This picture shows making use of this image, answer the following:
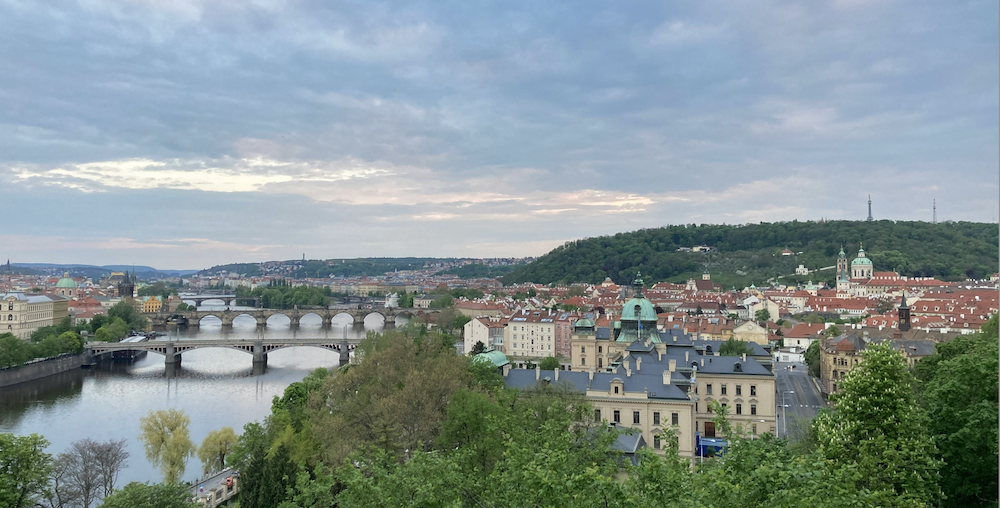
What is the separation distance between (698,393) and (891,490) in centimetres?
1734

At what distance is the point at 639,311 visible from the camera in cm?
3650

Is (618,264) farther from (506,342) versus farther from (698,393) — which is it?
(698,393)

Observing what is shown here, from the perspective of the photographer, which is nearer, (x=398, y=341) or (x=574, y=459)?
(x=574, y=459)

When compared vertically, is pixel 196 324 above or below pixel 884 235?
below

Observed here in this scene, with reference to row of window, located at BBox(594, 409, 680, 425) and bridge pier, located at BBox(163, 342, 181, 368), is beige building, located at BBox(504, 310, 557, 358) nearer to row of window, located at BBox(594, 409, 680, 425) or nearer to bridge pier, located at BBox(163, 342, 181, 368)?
bridge pier, located at BBox(163, 342, 181, 368)

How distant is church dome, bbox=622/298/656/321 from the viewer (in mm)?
36312

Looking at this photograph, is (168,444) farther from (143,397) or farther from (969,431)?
(969,431)

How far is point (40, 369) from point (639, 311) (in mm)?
41228

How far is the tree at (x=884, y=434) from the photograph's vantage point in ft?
39.5

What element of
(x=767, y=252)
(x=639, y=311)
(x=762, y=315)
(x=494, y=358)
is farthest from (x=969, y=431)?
(x=767, y=252)

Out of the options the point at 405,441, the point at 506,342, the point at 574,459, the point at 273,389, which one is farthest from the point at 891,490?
the point at 506,342

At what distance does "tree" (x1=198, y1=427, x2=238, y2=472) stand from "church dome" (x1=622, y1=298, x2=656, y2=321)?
20.1 metres

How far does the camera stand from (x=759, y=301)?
78250mm

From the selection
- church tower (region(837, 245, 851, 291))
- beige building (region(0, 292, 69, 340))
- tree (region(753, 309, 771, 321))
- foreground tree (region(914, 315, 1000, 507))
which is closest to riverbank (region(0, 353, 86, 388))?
beige building (region(0, 292, 69, 340))
